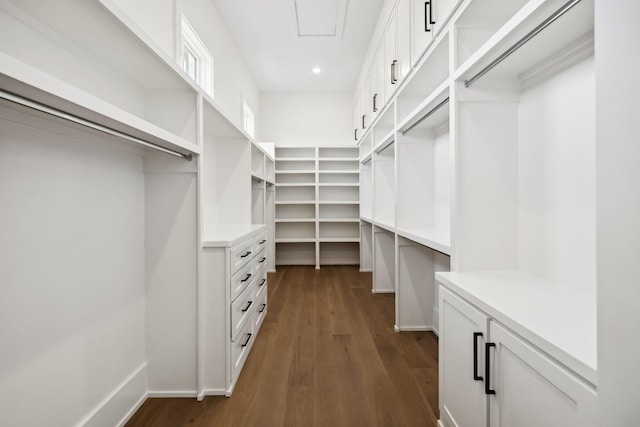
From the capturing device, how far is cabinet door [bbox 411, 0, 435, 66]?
5.80 feet

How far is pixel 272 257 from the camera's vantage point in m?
4.92

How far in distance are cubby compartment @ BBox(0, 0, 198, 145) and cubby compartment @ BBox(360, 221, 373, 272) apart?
3416mm

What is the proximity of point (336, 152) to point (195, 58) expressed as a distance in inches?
119

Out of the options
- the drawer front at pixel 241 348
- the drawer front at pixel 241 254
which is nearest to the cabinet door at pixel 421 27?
the drawer front at pixel 241 254

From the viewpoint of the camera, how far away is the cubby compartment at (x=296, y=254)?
17.9 feet

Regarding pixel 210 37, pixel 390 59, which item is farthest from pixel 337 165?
pixel 210 37

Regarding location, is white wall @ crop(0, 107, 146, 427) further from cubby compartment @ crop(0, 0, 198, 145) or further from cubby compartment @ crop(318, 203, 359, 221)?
cubby compartment @ crop(318, 203, 359, 221)

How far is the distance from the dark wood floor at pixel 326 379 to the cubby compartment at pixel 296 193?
2634mm

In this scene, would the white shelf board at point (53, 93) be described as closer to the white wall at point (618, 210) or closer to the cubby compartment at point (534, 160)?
the white wall at point (618, 210)

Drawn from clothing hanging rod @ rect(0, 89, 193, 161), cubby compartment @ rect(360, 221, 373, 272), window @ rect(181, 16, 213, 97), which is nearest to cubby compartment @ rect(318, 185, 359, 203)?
cubby compartment @ rect(360, 221, 373, 272)

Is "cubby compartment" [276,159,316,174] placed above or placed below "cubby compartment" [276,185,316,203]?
above

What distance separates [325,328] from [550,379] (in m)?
2.04

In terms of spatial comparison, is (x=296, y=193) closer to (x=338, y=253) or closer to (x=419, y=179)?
(x=338, y=253)

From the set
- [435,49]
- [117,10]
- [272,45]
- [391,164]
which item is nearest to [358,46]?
[272,45]
